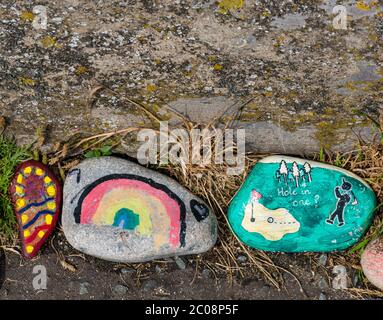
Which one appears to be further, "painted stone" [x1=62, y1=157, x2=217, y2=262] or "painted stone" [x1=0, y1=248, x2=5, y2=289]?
"painted stone" [x1=0, y1=248, x2=5, y2=289]

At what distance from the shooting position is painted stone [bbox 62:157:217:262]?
3.01 m

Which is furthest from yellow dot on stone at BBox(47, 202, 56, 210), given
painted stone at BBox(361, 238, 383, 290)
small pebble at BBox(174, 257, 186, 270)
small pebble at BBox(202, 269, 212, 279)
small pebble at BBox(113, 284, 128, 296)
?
painted stone at BBox(361, 238, 383, 290)

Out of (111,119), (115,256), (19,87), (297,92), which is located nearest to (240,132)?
(297,92)

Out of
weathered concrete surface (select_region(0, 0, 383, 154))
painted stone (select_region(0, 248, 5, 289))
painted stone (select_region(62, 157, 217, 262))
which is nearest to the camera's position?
weathered concrete surface (select_region(0, 0, 383, 154))

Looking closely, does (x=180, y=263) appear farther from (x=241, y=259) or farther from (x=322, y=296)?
(x=322, y=296)

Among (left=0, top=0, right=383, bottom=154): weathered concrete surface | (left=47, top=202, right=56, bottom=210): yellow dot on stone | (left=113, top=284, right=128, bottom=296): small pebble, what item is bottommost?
(left=113, top=284, right=128, bottom=296): small pebble

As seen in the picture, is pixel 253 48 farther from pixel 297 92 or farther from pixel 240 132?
pixel 240 132

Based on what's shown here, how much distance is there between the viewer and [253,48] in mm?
2703

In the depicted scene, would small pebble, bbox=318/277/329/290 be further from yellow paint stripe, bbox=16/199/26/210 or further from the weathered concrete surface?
yellow paint stripe, bbox=16/199/26/210

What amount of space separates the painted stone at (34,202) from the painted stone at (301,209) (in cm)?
86

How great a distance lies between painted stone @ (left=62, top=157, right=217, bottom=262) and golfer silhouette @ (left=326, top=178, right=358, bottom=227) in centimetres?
56

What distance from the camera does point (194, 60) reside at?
8.99 feet

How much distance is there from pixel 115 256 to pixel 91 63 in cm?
91
